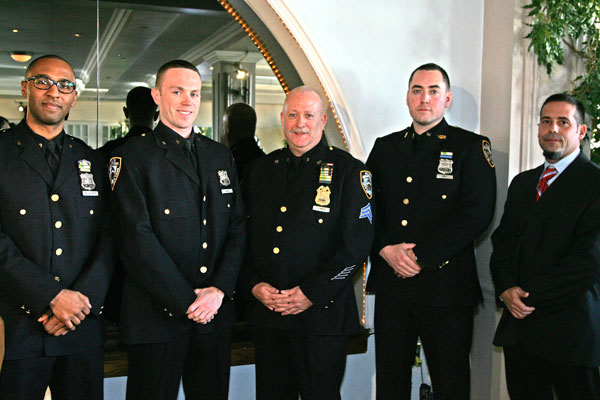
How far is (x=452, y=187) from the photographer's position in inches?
107

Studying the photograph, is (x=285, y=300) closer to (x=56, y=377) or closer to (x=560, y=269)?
(x=56, y=377)

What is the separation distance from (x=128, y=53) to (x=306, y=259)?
1373 mm

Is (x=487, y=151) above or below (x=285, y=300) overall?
above

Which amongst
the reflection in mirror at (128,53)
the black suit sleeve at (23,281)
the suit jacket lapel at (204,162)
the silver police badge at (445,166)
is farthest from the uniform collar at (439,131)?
the black suit sleeve at (23,281)

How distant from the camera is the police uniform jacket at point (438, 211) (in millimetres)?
2641

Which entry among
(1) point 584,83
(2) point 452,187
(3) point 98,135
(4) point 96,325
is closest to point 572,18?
(1) point 584,83

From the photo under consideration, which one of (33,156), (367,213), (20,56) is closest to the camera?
(33,156)

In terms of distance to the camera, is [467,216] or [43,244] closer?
[43,244]

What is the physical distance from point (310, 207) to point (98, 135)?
113 cm

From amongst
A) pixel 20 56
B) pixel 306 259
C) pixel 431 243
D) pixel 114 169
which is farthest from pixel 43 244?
pixel 431 243

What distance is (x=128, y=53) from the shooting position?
3.11 m

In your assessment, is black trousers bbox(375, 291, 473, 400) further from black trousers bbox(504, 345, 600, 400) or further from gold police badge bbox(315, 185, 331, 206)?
gold police badge bbox(315, 185, 331, 206)

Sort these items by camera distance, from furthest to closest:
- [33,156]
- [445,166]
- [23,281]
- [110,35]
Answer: [110,35] < [445,166] < [33,156] < [23,281]

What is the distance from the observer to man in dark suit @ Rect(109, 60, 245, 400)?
7.63 ft
